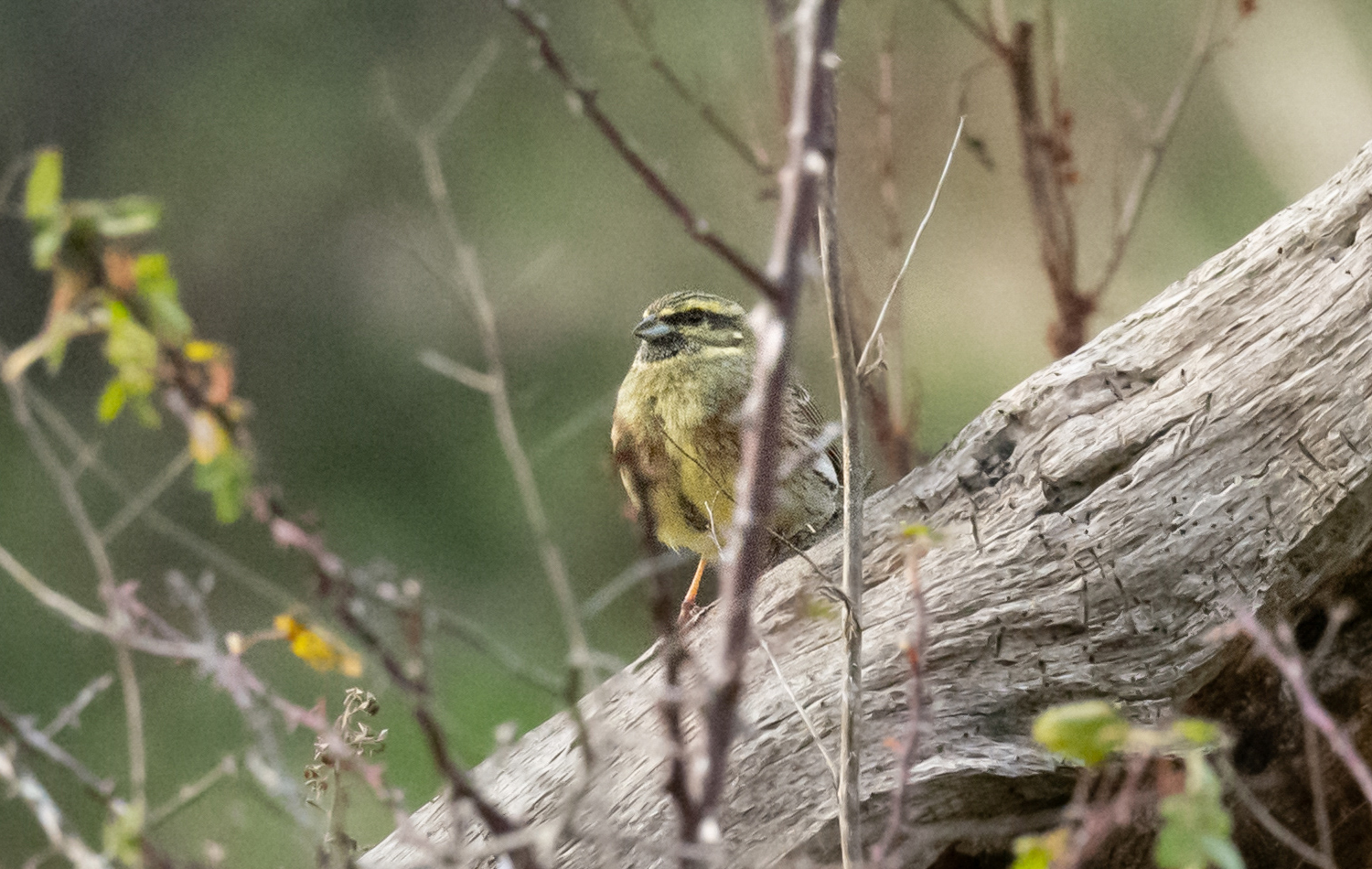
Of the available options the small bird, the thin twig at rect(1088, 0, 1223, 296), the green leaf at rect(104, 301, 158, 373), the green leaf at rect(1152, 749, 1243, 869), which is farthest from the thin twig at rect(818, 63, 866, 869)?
the thin twig at rect(1088, 0, 1223, 296)

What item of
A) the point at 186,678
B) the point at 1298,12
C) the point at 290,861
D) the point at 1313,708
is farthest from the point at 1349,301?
the point at 186,678

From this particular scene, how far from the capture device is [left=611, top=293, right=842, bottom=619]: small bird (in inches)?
133

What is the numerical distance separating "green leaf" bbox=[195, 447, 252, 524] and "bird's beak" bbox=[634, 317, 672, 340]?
230 centimetres

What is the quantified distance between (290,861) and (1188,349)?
4.78 metres

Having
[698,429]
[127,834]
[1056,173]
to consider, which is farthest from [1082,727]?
[1056,173]

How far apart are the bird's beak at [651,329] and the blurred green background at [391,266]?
2.65m

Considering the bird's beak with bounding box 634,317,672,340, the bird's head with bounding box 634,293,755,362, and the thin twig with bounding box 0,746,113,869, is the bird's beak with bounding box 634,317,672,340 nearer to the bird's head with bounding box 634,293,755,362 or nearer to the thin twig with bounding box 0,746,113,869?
the bird's head with bounding box 634,293,755,362

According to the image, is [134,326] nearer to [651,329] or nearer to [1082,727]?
[1082,727]

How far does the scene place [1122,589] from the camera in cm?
248

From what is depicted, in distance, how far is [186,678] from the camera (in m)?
7.04

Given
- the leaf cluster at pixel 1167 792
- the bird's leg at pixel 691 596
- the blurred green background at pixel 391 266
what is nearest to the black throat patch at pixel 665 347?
the bird's leg at pixel 691 596

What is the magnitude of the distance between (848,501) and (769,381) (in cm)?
61

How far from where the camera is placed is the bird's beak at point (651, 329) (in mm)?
3609

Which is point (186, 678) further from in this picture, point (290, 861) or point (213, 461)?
point (213, 461)
